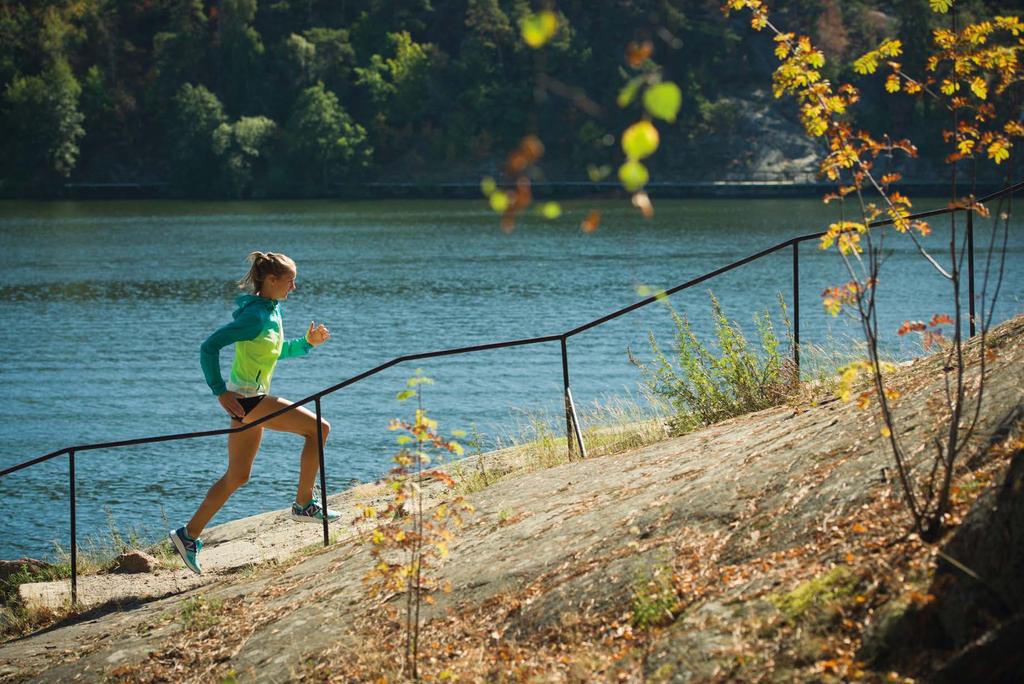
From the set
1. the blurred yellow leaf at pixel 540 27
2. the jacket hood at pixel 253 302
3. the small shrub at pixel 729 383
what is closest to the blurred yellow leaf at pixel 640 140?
the blurred yellow leaf at pixel 540 27

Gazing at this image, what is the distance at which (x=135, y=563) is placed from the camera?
10.1m

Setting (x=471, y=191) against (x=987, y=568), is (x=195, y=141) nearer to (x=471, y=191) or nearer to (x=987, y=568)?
(x=471, y=191)

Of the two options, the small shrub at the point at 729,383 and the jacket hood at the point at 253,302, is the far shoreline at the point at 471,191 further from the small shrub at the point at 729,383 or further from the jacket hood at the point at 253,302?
the jacket hood at the point at 253,302

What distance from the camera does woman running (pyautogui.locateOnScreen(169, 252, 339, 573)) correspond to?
25.6ft

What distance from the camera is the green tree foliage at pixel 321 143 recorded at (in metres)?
103

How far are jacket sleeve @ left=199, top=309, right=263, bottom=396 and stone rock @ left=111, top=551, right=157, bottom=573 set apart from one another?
286cm

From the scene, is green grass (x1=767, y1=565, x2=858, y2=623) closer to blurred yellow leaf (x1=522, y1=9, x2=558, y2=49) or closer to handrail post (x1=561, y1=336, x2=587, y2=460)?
blurred yellow leaf (x1=522, y1=9, x2=558, y2=49)

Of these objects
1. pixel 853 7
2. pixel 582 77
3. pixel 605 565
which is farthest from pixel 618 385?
pixel 853 7

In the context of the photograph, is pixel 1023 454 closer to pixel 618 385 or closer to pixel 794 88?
pixel 794 88

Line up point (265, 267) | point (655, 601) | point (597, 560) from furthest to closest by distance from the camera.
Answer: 1. point (265, 267)
2. point (597, 560)
3. point (655, 601)

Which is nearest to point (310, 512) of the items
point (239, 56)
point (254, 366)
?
point (254, 366)

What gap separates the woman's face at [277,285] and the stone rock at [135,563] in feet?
10.7

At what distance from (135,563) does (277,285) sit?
345 centimetres

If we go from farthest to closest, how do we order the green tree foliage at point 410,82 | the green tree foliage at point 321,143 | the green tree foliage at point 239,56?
the green tree foliage at point 239,56 < the green tree foliage at point 410,82 < the green tree foliage at point 321,143
